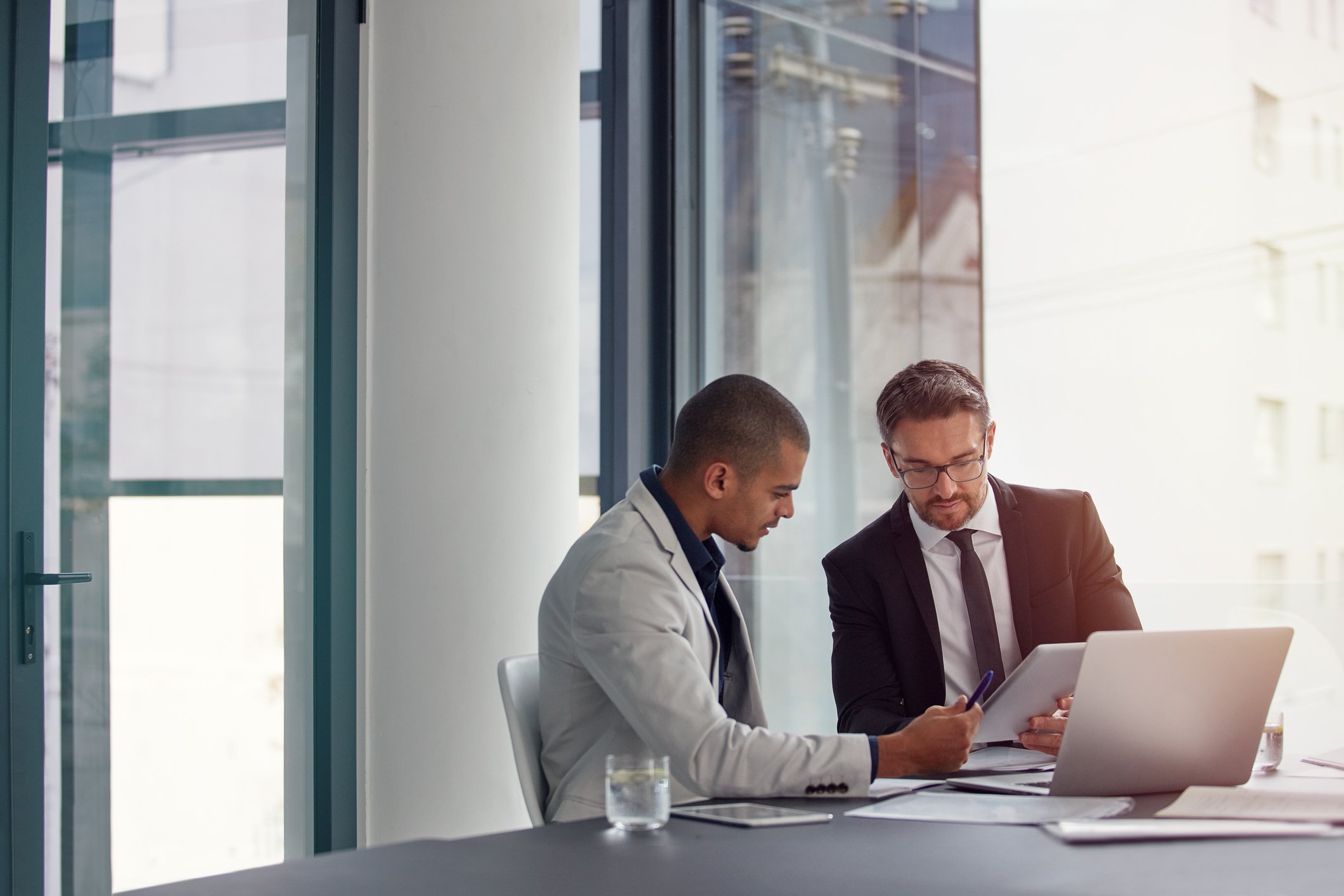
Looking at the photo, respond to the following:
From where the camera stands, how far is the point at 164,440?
2.74 m

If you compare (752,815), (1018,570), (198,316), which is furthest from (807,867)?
(198,316)

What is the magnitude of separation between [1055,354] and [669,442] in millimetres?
1188

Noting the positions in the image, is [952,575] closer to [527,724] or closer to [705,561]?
[705,561]

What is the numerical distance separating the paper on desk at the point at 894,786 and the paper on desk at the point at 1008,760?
5.0 inches

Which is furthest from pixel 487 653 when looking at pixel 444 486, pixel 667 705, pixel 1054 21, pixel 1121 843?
pixel 1054 21

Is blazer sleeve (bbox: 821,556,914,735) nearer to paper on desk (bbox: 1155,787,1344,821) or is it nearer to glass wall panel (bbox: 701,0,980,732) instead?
paper on desk (bbox: 1155,787,1344,821)

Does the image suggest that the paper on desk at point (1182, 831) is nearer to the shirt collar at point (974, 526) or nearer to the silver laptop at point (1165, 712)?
the silver laptop at point (1165, 712)

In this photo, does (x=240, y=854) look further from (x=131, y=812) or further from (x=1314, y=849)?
(x=1314, y=849)

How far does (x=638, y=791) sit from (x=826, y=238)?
242 cm

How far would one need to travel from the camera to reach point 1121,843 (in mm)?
1329

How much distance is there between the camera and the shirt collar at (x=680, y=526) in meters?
2.05

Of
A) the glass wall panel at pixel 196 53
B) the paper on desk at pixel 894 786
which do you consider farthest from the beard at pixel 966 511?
the glass wall panel at pixel 196 53

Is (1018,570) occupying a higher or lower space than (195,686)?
higher

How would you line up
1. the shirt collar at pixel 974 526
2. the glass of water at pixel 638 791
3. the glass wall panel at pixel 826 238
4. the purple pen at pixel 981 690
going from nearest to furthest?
1. the glass of water at pixel 638 791
2. the purple pen at pixel 981 690
3. the shirt collar at pixel 974 526
4. the glass wall panel at pixel 826 238
